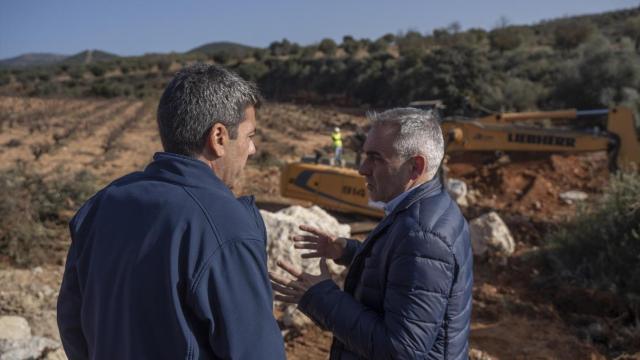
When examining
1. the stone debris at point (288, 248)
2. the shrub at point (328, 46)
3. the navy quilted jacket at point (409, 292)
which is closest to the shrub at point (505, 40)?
the shrub at point (328, 46)

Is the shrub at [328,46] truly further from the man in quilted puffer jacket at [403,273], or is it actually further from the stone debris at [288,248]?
the man in quilted puffer jacket at [403,273]

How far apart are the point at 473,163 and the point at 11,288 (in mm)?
10146

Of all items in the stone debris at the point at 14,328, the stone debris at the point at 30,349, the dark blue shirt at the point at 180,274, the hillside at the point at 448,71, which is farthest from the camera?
the hillside at the point at 448,71

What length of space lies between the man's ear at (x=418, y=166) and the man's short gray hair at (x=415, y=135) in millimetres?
16

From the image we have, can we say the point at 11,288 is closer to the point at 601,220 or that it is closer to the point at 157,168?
the point at 157,168

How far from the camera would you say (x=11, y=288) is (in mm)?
6512

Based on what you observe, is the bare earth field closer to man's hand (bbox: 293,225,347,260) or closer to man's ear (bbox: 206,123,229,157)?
man's hand (bbox: 293,225,347,260)

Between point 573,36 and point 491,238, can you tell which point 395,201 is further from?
point 573,36

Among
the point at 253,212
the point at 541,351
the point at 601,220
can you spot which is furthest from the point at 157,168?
the point at 601,220

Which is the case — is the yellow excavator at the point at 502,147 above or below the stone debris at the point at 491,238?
above

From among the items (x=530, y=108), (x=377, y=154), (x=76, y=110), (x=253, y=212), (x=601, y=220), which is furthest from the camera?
(x=76, y=110)

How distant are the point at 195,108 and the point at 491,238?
293 inches

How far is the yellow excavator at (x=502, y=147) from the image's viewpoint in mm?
9477

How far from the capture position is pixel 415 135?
2256mm
